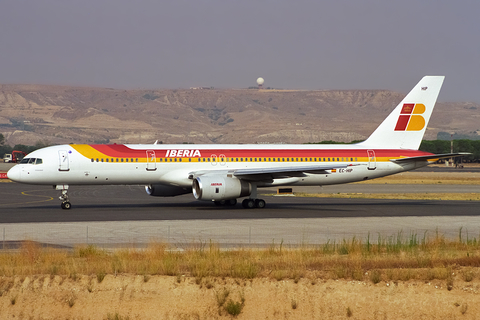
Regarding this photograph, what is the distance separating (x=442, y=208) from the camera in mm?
38938

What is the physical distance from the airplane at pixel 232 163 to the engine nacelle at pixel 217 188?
0.20 ft

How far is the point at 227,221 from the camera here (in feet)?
103

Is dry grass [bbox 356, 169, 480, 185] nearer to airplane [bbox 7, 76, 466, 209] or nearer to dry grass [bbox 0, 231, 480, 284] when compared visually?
airplane [bbox 7, 76, 466, 209]

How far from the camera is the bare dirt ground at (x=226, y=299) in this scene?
17.1m

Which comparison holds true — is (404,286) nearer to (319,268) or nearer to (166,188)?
(319,268)

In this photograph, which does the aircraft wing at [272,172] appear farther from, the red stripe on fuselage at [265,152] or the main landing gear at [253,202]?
the red stripe on fuselage at [265,152]

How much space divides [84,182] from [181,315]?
23.1m

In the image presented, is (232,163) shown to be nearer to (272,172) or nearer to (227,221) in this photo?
(272,172)

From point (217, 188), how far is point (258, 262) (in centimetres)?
1776

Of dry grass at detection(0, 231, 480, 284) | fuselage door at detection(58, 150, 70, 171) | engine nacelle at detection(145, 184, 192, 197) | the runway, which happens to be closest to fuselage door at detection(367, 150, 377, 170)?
the runway

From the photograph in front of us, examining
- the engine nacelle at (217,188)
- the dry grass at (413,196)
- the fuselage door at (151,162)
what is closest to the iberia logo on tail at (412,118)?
the dry grass at (413,196)

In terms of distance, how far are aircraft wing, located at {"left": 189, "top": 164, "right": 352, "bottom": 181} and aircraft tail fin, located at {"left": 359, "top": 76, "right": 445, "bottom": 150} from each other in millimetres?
7414

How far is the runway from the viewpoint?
2544cm

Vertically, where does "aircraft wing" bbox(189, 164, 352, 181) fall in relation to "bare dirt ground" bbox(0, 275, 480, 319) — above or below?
above
